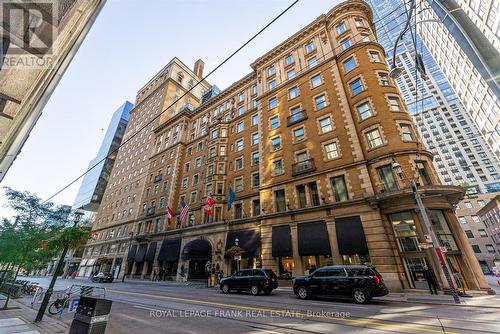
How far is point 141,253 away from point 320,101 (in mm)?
36798

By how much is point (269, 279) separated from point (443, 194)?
47.7ft

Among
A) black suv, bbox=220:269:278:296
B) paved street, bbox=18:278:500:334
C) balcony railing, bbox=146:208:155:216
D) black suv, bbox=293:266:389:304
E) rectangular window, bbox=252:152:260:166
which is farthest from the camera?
balcony railing, bbox=146:208:155:216

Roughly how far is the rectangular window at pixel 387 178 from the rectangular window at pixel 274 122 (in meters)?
13.8

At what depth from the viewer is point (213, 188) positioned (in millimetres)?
31406

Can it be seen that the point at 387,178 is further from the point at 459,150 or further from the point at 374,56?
the point at 459,150

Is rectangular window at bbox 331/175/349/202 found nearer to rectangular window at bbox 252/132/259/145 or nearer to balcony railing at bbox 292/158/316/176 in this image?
balcony railing at bbox 292/158/316/176

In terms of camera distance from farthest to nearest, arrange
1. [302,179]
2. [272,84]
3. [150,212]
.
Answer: [150,212], [272,84], [302,179]

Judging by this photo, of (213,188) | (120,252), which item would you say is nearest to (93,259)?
(120,252)

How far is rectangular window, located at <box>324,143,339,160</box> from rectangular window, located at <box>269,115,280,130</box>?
317 inches

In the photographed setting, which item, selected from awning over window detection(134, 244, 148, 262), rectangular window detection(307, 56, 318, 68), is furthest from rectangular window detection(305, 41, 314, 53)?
awning over window detection(134, 244, 148, 262)

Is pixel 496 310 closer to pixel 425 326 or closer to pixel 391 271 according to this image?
pixel 425 326

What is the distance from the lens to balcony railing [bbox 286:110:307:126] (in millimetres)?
26064

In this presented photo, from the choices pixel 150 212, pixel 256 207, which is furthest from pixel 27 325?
pixel 150 212

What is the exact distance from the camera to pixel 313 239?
19.6 meters
